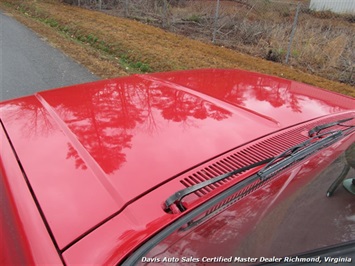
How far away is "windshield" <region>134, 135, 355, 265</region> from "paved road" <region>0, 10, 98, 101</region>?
Answer: 4858mm

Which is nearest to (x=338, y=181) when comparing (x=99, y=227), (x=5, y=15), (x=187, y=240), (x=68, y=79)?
(x=187, y=240)

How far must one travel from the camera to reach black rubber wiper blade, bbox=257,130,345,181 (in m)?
1.38

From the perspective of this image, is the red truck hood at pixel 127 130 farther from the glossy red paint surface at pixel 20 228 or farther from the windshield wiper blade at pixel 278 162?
the windshield wiper blade at pixel 278 162

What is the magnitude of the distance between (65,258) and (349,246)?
95 cm

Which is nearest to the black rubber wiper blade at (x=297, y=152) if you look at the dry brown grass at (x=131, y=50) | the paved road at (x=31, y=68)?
the paved road at (x=31, y=68)

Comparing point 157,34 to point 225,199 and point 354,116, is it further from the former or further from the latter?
point 225,199

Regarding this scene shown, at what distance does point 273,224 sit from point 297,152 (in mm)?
485

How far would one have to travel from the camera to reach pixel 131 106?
201 centimetres

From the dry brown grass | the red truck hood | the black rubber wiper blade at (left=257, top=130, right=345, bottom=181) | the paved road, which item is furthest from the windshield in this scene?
the dry brown grass

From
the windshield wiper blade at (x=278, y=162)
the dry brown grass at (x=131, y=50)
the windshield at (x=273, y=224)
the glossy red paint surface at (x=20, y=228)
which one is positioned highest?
the windshield wiper blade at (x=278, y=162)

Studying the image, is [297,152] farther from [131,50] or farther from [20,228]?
[131,50]

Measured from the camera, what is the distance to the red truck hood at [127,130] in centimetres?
125

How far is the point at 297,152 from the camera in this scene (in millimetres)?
1524

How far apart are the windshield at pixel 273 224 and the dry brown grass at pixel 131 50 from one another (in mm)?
5386
